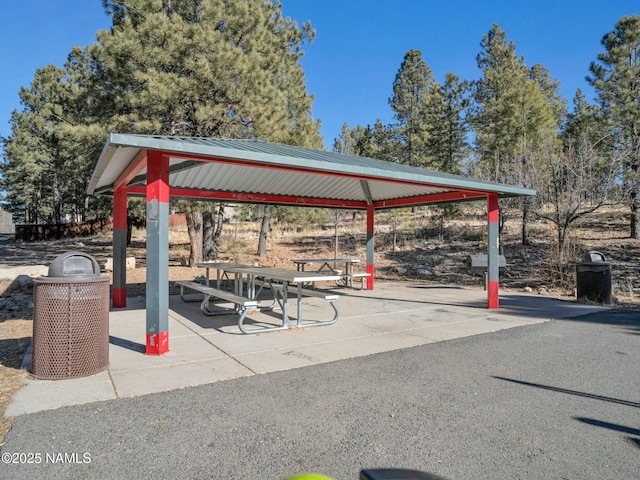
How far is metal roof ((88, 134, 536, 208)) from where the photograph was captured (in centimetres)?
499

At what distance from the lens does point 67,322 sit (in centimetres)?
395

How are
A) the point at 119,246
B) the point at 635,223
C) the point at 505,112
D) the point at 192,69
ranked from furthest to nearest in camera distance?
the point at 505,112 → the point at 635,223 → the point at 192,69 → the point at 119,246

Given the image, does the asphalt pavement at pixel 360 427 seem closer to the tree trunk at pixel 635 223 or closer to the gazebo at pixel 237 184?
the gazebo at pixel 237 184

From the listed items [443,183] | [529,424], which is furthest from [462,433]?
[443,183]

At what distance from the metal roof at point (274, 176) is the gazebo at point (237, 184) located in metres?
Answer: 0.02

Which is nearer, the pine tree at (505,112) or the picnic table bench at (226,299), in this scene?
the picnic table bench at (226,299)

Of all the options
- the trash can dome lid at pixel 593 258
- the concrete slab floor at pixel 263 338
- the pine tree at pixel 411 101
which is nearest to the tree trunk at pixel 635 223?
the pine tree at pixel 411 101

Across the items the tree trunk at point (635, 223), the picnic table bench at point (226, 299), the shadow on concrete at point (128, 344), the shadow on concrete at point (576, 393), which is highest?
the tree trunk at point (635, 223)

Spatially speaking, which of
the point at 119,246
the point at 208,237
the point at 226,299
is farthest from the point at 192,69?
the point at 226,299

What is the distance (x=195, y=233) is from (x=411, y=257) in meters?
9.29

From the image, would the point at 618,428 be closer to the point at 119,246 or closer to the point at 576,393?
the point at 576,393

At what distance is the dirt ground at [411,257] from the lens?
7.44 m

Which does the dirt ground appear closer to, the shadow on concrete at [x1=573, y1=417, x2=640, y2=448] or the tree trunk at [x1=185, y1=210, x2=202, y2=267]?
the tree trunk at [x1=185, y1=210, x2=202, y2=267]

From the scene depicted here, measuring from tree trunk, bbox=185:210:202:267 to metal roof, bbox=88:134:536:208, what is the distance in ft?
15.9
